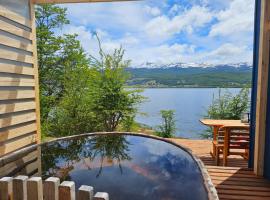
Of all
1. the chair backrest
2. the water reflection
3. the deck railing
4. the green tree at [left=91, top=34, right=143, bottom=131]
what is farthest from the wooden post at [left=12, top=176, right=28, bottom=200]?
the green tree at [left=91, top=34, right=143, bottom=131]

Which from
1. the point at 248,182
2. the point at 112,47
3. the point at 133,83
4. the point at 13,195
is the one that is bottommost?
the point at 248,182

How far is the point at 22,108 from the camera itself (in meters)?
3.53

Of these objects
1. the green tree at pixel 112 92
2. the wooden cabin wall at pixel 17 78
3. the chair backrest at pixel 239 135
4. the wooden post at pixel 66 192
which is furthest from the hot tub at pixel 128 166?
the green tree at pixel 112 92

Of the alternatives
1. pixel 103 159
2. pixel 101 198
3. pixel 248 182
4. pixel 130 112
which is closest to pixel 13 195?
pixel 101 198

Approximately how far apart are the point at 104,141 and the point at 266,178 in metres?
1.80

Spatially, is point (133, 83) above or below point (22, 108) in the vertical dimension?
above

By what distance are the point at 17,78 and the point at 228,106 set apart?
559 cm

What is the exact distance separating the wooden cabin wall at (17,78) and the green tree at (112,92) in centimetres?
183

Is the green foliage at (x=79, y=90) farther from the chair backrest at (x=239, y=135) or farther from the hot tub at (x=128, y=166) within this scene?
the hot tub at (x=128, y=166)

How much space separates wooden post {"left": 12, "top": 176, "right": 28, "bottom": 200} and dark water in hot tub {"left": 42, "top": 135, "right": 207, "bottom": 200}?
1.49ft

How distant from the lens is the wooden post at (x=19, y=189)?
1.04 metres

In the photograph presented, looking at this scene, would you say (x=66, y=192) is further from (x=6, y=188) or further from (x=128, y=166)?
(x=128, y=166)

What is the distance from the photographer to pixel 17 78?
132 inches

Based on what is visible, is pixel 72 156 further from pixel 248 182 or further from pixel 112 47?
pixel 112 47
